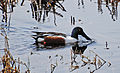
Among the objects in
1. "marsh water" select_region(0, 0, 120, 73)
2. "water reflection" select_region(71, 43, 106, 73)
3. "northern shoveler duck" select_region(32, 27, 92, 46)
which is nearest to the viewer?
"water reflection" select_region(71, 43, 106, 73)

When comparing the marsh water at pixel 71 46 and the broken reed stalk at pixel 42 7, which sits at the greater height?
the broken reed stalk at pixel 42 7

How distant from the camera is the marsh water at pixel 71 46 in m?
5.36

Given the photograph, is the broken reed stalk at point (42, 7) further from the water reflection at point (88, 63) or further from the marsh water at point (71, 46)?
the water reflection at point (88, 63)

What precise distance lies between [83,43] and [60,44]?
24.8 inches

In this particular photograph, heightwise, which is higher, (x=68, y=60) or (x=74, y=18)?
(x=74, y=18)

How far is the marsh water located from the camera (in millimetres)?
5355

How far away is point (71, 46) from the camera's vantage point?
7.30m

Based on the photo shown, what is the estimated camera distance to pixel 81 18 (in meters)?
8.96

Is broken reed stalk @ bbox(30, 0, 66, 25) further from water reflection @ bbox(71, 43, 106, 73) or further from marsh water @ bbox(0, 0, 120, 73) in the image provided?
water reflection @ bbox(71, 43, 106, 73)

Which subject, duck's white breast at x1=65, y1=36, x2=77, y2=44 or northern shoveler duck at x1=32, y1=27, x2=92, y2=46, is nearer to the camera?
northern shoveler duck at x1=32, y1=27, x2=92, y2=46

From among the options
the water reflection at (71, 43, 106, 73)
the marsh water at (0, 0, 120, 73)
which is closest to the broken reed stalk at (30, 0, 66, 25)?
the marsh water at (0, 0, 120, 73)

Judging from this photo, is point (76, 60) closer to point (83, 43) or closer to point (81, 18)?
point (83, 43)

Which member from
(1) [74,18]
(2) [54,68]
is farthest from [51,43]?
(2) [54,68]

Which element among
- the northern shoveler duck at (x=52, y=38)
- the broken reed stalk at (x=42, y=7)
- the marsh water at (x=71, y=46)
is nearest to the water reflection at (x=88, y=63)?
the marsh water at (x=71, y=46)
